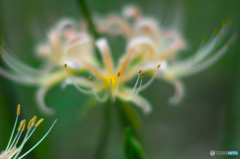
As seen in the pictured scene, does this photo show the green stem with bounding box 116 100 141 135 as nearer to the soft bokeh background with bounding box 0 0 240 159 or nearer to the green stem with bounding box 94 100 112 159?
the green stem with bounding box 94 100 112 159

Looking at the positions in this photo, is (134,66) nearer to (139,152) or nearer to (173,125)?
(139,152)

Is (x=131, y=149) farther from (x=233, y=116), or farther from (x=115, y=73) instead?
(x=233, y=116)

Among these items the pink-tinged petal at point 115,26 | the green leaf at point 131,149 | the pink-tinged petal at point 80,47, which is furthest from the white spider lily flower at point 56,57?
the green leaf at point 131,149

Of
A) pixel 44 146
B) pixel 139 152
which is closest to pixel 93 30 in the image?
pixel 139 152

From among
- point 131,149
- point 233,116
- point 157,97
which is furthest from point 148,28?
point 157,97

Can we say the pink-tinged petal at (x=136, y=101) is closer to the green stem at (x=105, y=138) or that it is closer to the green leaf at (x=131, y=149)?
the green stem at (x=105, y=138)

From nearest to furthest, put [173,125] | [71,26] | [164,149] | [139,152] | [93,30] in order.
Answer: [139,152], [93,30], [71,26], [164,149], [173,125]
